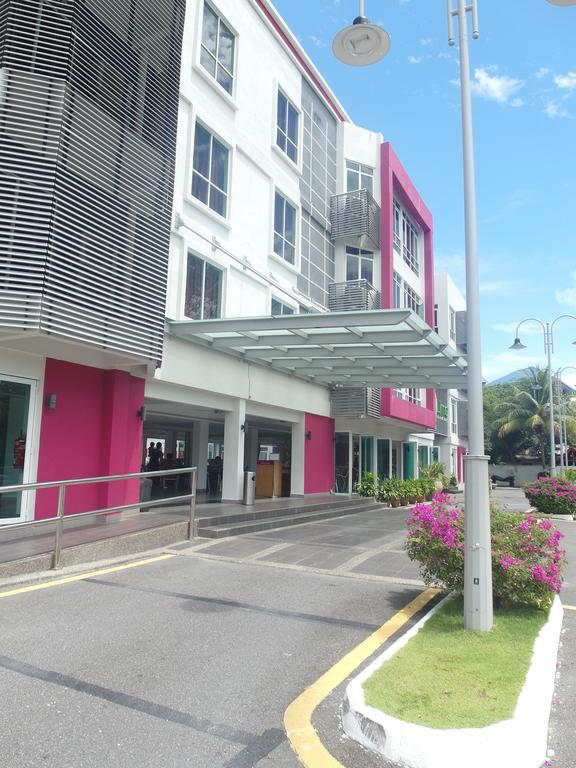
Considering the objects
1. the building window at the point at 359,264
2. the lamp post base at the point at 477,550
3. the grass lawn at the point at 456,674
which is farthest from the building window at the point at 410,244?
the grass lawn at the point at 456,674

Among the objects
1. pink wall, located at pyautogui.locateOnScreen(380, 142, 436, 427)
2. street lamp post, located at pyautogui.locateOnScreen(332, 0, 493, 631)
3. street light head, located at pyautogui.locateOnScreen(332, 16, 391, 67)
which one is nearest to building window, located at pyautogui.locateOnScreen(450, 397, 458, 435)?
pink wall, located at pyautogui.locateOnScreen(380, 142, 436, 427)

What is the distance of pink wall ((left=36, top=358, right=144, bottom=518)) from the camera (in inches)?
418

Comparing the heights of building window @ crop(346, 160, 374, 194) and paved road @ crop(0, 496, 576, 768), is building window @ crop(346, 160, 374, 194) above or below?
above

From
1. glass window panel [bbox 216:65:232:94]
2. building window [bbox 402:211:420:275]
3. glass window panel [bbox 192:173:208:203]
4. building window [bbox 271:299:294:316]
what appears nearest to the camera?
glass window panel [bbox 192:173:208:203]

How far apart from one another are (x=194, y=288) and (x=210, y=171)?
10.5 feet

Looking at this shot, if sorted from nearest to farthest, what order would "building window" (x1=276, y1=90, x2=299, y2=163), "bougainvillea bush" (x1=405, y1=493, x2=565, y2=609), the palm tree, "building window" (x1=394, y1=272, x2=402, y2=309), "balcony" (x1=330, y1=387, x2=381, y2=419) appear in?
1. "bougainvillea bush" (x1=405, y1=493, x2=565, y2=609)
2. "building window" (x1=276, y1=90, x2=299, y2=163)
3. "balcony" (x1=330, y1=387, x2=381, y2=419)
4. "building window" (x1=394, y1=272, x2=402, y2=309)
5. the palm tree

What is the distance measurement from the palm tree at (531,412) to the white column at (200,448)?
114 feet

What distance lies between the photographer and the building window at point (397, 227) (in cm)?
2633

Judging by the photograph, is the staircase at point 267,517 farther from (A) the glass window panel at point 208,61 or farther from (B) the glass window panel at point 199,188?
(A) the glass window panel at point 208,61

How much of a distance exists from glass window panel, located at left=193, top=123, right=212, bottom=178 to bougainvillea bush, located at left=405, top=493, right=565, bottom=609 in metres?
→ 11.0

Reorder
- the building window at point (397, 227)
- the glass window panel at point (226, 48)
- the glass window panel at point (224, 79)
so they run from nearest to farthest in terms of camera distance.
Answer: the glass window panel at point (224, 79), the glass window panel at point (226, 48), the building window at point (397, 227)

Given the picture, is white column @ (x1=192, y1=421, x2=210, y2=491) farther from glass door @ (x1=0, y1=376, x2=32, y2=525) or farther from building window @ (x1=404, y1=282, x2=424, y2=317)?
building window @ (x1=404, y1=282, x2=424, y2=317)

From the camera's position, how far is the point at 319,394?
20953mm

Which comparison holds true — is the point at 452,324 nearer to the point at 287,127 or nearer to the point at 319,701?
the point at 287,127
